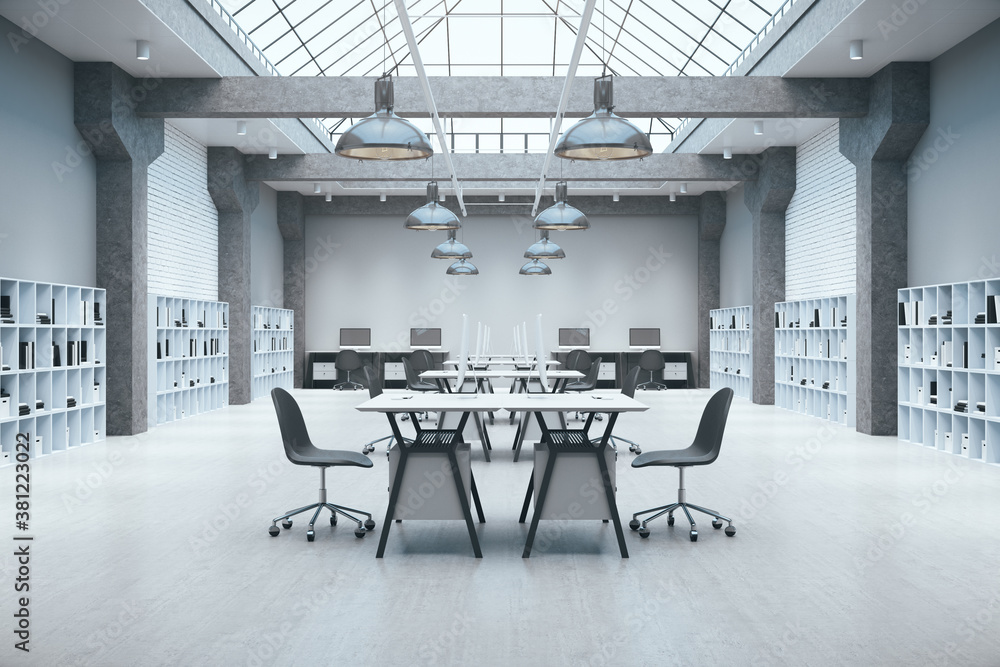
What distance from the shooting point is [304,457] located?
5535 mm

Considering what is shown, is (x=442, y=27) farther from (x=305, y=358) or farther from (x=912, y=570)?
(x=912, y=570)

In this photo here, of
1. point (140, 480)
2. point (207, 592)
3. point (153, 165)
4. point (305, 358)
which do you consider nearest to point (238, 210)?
point (153, 165)

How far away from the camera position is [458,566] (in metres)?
4.69

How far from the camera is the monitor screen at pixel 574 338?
1930cm

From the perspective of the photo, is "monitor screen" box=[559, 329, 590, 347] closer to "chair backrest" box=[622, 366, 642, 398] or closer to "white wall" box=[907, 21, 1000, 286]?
"white wall" box=[907, 21, 1000, 286]

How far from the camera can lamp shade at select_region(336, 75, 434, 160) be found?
540 cm

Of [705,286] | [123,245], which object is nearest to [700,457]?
[123,245]

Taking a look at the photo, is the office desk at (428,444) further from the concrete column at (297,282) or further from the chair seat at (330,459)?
the concrete column at (297,282)

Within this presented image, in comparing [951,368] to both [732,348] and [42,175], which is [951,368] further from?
[42,175]

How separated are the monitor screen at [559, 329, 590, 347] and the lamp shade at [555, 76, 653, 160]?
1367cm

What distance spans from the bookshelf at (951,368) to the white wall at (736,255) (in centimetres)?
670

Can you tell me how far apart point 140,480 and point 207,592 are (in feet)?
11.5

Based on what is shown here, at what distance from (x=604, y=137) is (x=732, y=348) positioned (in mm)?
12585

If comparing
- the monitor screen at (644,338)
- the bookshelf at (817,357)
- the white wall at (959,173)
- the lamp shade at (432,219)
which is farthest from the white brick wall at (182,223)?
the white wall at (959,173)
